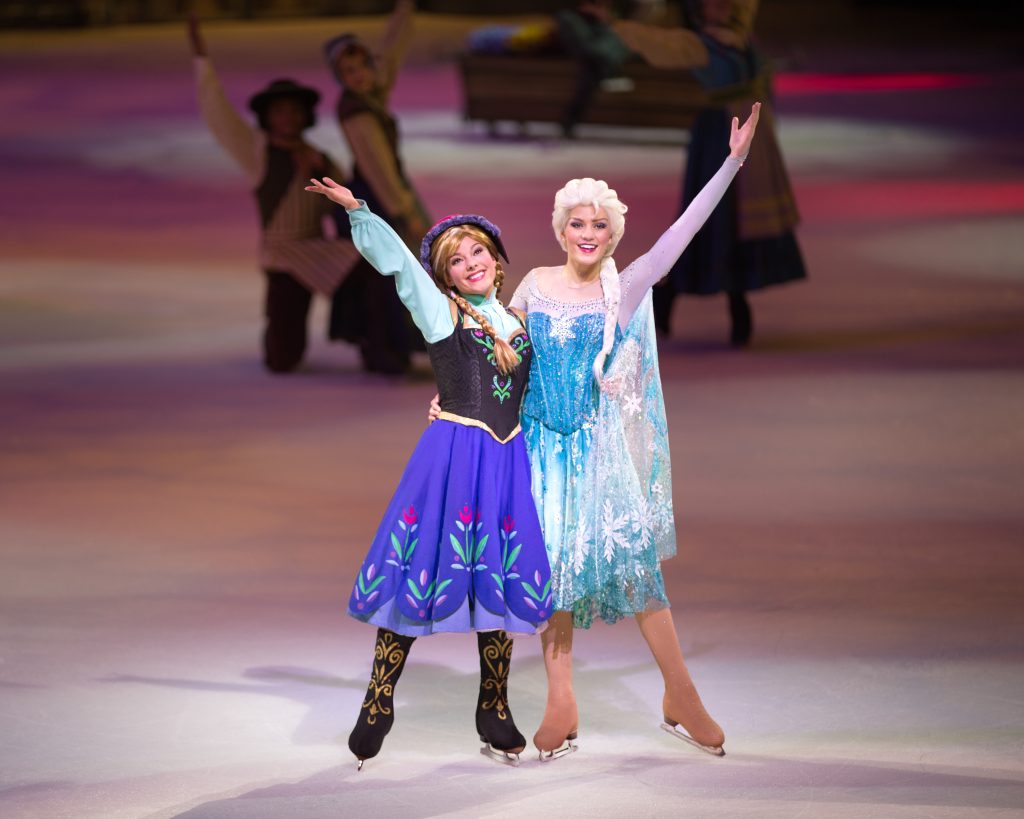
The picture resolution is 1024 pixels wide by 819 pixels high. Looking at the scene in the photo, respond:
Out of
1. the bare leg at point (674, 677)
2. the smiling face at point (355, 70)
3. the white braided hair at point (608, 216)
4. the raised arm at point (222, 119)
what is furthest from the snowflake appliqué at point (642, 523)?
the smiling face at point (355, 70)

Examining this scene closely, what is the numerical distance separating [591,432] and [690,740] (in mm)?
838

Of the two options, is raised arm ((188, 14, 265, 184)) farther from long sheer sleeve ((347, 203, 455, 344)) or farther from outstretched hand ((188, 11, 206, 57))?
long sheer sleeve ((347, 203, 455, 344))

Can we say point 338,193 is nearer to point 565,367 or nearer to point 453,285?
point 453,285

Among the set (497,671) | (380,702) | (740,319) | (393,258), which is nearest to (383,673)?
(380,702)

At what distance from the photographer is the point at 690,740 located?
4879 millimetres

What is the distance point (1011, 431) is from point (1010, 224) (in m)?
5.14

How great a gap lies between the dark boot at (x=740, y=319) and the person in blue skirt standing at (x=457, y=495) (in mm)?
5074

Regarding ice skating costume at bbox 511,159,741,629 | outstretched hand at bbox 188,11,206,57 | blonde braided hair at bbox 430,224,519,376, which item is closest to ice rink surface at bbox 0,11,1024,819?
ice skating costume at bbox 511,159,741,629

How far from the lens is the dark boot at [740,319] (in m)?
9.67

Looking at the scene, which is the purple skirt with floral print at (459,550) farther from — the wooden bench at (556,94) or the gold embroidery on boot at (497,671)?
the wooden bench at (556,94)

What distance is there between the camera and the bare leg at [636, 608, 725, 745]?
15.8ft

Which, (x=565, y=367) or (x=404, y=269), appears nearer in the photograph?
(x=404, y=269)

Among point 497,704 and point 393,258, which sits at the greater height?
point 393,258

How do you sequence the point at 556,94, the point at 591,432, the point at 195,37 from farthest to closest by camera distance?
the point at 556,94 < the point at 195,37 < the point at 591,432
